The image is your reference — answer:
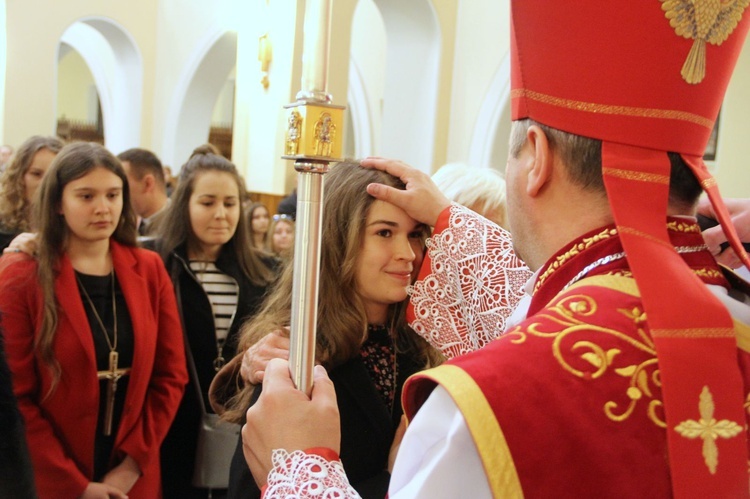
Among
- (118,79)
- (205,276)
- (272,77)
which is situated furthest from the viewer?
(118,79)

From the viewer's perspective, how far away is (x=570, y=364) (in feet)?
3.07

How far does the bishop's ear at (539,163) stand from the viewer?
1.10 metres

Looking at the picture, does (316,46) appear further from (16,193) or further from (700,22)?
(16,193)

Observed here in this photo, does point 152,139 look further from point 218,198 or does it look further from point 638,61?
point 638,61

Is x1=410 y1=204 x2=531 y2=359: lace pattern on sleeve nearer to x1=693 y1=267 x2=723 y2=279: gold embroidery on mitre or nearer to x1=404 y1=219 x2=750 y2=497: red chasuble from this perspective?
x1=693 y1=267 x2=723 y2=279: gold embroidery on mitre

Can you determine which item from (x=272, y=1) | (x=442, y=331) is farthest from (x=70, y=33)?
(x=442, y=331)

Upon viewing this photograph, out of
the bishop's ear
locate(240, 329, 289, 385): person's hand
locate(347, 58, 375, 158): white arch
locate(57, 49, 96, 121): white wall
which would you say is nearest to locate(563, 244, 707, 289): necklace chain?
the bishop's ear

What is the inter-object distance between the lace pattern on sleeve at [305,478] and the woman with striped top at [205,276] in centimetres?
196

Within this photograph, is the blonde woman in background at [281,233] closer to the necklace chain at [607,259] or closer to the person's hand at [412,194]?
the person's hand at [412,194]

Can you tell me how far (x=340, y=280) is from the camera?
76.7 inches

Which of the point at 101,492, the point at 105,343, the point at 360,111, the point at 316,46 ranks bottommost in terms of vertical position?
the point at 101,492

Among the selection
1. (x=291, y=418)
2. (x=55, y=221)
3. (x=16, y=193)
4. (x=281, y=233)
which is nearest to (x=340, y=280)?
(x=291, y=418)

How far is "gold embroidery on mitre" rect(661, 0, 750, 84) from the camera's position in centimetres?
105

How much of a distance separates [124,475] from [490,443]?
2046 mm
